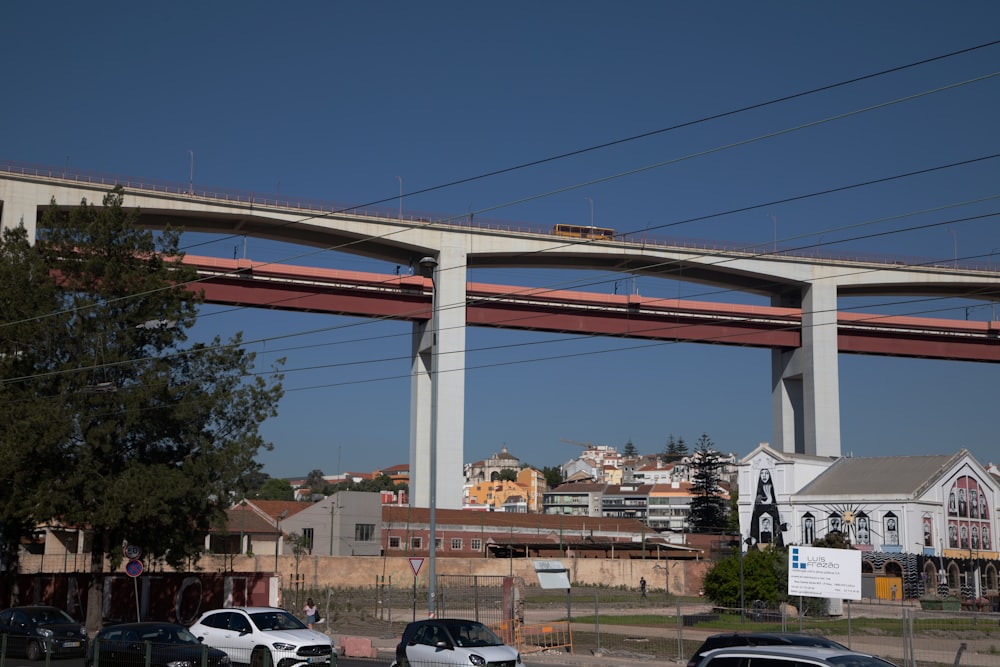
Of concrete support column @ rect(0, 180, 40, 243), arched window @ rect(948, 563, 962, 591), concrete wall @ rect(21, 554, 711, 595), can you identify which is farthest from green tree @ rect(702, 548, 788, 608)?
concrete support column @ rect(0, 180, 40, 243)

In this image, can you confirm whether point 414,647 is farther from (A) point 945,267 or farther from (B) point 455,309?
(A) point 945,267

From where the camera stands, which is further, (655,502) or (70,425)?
(655,502)

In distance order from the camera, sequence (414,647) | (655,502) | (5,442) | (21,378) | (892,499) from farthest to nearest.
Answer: (655,502) < (892,499) < (21,378) < (5,442) < (414,647)

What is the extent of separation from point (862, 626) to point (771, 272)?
41500 millimetres

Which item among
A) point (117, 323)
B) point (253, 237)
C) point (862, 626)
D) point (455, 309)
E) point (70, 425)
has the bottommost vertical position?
point (862, 626)

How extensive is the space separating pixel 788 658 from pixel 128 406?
3065cm

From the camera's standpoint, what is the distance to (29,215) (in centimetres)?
6475

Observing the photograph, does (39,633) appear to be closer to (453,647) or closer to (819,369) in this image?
(453,647)

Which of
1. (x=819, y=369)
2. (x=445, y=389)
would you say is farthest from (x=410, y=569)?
(x=819, y=369)

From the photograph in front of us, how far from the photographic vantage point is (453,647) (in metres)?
22.8

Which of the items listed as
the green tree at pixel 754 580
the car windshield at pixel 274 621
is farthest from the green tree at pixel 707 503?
the car windshield at pixel 274 621

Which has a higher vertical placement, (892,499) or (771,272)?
(771,272)

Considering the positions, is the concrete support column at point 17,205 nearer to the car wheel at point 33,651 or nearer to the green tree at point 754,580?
the car wheel at point 33,651

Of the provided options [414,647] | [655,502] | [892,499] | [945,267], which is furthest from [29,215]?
[655,502]
